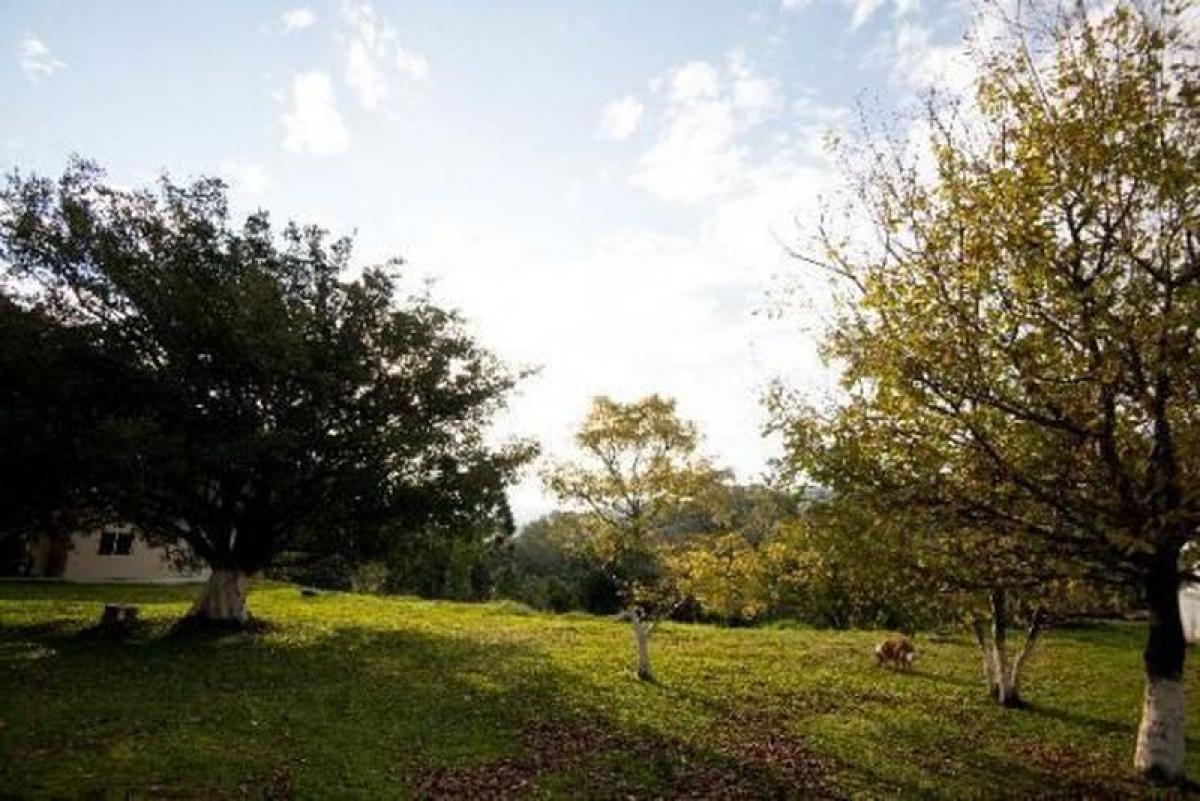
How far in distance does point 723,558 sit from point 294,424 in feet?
47.1

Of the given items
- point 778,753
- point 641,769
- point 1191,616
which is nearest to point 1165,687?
point 778,753

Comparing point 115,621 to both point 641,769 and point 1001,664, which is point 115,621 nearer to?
point 641,769

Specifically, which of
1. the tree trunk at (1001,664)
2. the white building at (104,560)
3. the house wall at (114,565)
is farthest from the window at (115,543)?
the tree trunk at (1001,664)

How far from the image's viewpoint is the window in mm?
46562

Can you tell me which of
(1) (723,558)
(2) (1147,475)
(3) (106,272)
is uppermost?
(3) (106,272)

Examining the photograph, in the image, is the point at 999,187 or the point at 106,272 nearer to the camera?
the point at 999,187

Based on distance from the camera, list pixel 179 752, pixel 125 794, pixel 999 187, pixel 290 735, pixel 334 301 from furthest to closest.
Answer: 1. pixel 334 301
2. pixel 290 735
3. pixel 179 752
4. pixel 999 187
5. pixel 125 794

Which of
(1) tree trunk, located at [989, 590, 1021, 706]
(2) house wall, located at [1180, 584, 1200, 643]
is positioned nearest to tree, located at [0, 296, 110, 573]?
(1) tree trunk, located at [989, 590, 1021, 706]

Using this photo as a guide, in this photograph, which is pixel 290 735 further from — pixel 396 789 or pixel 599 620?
pixel 599 620

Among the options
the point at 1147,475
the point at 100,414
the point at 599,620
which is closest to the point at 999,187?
the point at 1147,475

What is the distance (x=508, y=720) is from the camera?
1831 centimetres

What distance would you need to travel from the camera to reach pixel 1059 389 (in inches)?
522

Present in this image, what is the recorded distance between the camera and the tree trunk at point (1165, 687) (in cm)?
1488

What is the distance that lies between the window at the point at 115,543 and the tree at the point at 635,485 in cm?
2952
